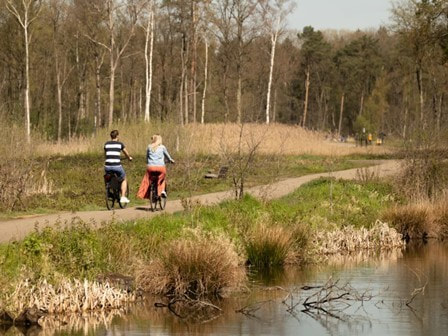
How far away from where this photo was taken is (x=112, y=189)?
917 inches

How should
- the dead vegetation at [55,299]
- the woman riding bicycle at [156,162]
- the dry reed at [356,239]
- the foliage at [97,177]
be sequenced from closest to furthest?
the dead vegetation at [55,299]
the dry reed at [356,239]
the woman riding bicycle at [156,162]
the foliage at [97,177]

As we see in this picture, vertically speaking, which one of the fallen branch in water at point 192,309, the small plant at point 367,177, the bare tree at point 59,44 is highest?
the bare tree at point 59,44

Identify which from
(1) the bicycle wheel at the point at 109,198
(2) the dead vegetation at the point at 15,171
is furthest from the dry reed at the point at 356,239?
(2) the dead vegetation at the point at 15,171

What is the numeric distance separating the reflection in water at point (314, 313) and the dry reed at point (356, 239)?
1.66 metres

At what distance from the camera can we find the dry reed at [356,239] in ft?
69.3

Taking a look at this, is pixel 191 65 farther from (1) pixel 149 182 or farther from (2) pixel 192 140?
(1) pixel 149 182

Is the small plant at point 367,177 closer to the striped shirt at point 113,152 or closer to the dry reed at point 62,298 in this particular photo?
the striped shirt at point 113,152

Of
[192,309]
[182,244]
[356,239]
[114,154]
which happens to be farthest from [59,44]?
[192,309]

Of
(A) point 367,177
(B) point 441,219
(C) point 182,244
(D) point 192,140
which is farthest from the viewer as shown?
(D) point 192,140

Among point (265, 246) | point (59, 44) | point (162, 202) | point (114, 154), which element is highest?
point (59, 44)

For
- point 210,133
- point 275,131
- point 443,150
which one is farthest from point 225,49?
point 443,150

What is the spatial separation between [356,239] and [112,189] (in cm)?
590

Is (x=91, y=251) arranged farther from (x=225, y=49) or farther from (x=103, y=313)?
(x=225, y=49)

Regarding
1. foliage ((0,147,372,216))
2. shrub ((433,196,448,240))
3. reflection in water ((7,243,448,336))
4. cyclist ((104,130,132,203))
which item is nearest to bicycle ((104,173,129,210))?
cyclist ((104,130,132,203))
